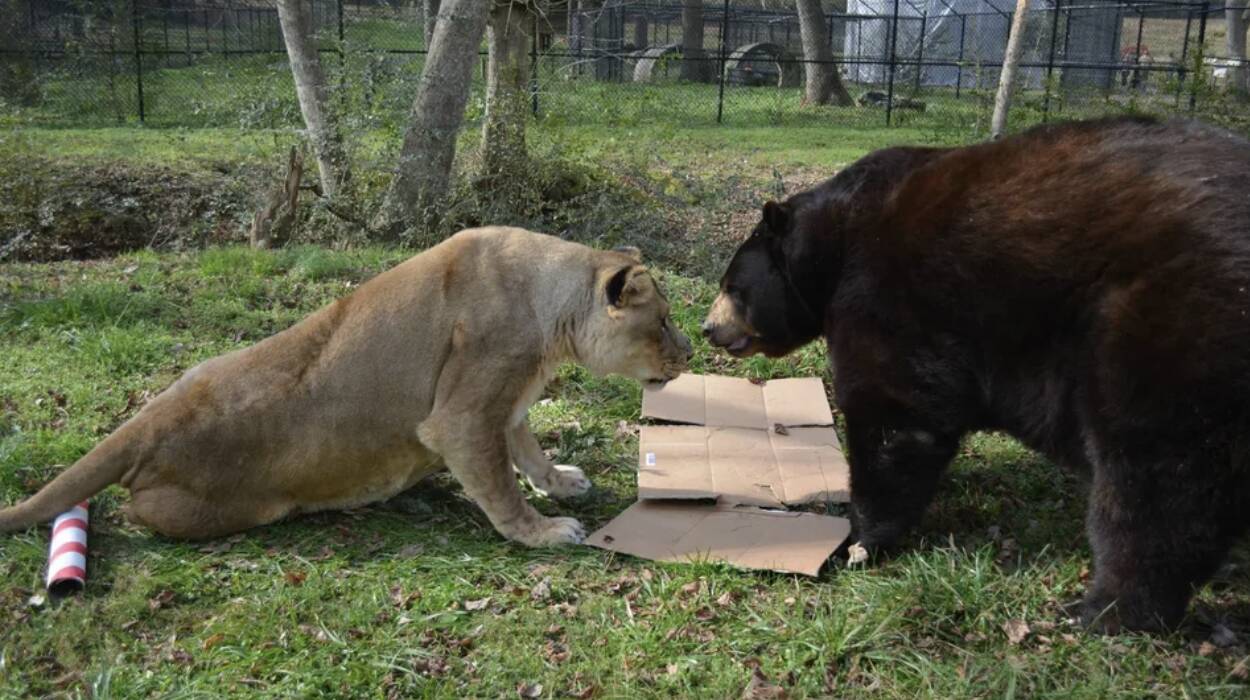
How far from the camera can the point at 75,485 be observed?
5.17 metres

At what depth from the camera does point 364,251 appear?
1020 cm

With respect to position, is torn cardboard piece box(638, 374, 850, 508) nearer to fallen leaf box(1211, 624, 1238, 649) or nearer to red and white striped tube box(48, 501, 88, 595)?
fallen leaf box(1211, 624, 1238, 649)

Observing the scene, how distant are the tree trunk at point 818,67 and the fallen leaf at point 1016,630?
22.4 meters

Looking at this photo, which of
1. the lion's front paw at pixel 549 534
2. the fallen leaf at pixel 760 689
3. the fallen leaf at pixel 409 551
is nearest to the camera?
the fallen leaf at pixel 760 689

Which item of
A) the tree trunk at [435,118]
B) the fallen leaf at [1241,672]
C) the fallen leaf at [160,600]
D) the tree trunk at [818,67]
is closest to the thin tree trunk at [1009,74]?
the tree trunk at [435,118]

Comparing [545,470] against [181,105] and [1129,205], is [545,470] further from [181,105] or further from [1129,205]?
[181,105]

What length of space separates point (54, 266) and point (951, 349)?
26.8ft

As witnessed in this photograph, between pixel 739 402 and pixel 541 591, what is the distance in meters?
2.49

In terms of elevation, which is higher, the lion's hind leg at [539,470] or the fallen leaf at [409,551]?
the lion's hind leg at [539,470]

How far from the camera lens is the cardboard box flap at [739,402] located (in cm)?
680

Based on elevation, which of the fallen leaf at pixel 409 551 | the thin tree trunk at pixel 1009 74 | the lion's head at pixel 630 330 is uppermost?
the thin tree trunk at pixel 1009 74

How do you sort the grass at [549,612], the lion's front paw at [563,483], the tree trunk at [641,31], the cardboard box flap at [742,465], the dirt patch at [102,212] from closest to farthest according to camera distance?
the grass at [549,612], the cardboard box flap at [742,465], the lion's front paw at [563,483], the dirt patch at [102,212], the tree trunk at [641,31]

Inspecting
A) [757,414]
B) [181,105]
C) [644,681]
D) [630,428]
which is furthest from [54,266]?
[181,105]

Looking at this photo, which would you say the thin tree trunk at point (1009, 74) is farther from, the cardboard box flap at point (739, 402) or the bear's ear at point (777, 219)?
the bear's ear at point (777, 219)
